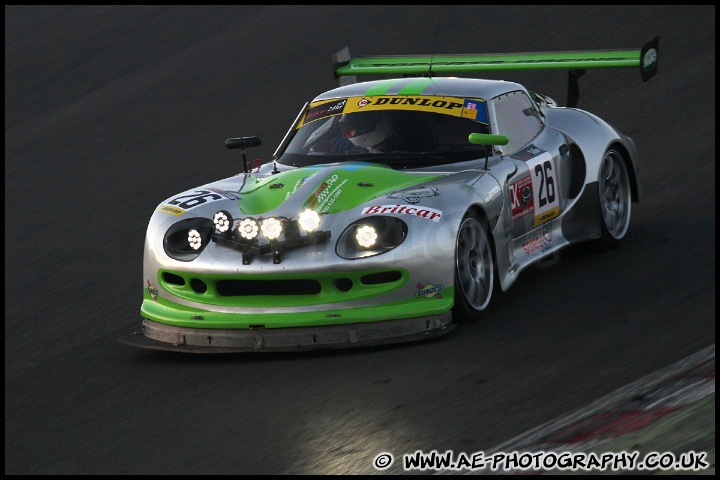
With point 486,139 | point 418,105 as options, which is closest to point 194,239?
point 486,139

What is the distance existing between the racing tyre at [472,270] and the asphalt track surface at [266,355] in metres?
0.13

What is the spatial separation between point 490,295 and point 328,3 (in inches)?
444

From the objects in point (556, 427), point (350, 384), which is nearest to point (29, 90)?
point (350, 384)

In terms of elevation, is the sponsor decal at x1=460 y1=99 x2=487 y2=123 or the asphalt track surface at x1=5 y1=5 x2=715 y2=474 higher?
the sponsor decal at x1=460 y1=99 x2=487 y2=123

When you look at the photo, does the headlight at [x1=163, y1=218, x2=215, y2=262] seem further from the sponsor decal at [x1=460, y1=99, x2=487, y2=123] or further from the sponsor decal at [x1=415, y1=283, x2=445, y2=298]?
the sponsor decal at [x1=460, y1=99, x2=487, y2=123]

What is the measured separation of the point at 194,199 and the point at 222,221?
0.53 meters

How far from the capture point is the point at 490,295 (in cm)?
743

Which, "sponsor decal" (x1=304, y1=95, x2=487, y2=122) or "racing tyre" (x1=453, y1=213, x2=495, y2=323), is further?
"sponsor decal" (x1=304, y1=95, x2=487, y2=122)

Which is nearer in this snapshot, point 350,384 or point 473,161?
point 350,384

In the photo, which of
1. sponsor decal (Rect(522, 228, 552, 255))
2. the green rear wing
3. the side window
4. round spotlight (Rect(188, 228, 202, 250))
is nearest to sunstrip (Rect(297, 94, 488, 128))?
the side window

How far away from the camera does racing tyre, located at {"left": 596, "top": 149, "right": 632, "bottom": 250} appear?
8898mm

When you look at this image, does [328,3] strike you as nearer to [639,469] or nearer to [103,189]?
[103,189]

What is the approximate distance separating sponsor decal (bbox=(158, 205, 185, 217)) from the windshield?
1092 millimetres

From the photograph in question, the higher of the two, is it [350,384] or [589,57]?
[589,57]
